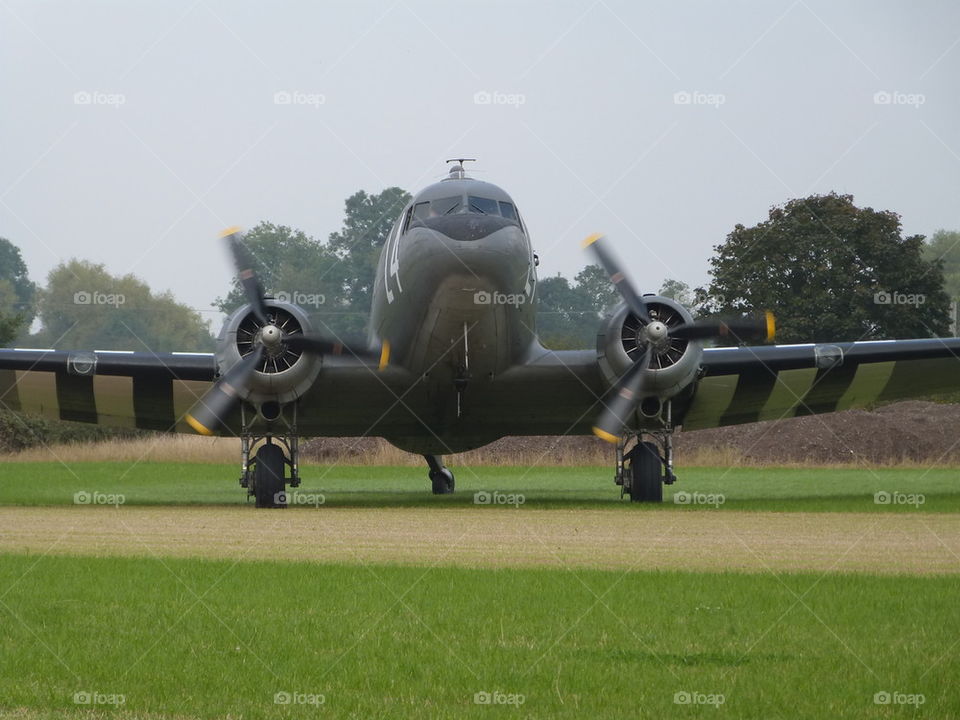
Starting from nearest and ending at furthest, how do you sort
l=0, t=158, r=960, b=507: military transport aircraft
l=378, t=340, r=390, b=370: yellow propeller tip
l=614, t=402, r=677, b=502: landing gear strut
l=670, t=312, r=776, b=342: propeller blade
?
l=0, t=158, r=960, b=507: military transport aircraft → l=670, t=312, r=776, b=342: propeller blade → l=378, t=340, r=390, b=370: yellow propeller tip → l=614, t=402, r=677, b=502: landing gear strut

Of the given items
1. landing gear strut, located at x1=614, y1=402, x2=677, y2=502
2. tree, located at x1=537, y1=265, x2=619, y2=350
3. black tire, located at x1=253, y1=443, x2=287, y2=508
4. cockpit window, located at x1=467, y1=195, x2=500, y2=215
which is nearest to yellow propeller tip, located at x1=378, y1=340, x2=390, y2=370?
black tire, located at x1=253, y1=443, x2=287, y2=508

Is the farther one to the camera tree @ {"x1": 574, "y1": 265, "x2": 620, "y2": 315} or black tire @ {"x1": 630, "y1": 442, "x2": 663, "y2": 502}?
tree @ {"x1": 574, "y1": 265, "x2": 620, "y2": 315}

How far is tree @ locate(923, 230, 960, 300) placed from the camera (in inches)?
3964

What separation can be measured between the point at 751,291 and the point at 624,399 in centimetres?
3546

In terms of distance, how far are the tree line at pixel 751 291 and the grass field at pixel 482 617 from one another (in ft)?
94.2

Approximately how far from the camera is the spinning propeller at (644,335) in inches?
808

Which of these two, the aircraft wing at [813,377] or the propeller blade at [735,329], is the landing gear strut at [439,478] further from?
the propeller blade at [735,329]

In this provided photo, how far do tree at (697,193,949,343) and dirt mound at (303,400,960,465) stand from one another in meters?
4.13

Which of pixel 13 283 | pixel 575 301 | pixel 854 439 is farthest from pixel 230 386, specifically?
pixel 13 283

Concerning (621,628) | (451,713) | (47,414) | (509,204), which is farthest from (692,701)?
(47,414)

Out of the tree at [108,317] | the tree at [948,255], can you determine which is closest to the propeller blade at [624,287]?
the tree at [108,317]

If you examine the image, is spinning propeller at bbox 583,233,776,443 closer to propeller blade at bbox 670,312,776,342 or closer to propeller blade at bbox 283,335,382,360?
propeller blade at bbox 670,312,776,342

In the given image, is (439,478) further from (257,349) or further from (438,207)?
(438,207)

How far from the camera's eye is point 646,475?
861 inches
